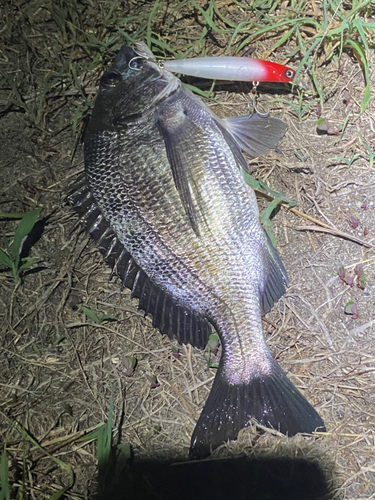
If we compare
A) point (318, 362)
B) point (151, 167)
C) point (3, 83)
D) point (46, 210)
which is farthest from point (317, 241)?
point (3, 83)

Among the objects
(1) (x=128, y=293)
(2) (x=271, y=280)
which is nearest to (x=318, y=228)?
(2) (x=271, y=280)

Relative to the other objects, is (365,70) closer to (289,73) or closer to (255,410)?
(289,73)

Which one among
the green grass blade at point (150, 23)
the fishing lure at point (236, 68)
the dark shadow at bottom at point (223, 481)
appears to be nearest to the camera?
the dark shadow at bottom at point (223, 481)

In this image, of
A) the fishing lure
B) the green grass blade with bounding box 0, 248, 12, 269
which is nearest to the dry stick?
the fishing lure

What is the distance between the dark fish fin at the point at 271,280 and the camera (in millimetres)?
1885

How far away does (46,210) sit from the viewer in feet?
7.17

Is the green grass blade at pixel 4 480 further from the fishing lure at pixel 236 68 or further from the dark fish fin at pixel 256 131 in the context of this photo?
the fishing lure at pixel 236 68

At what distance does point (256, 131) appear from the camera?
1989 millimetres

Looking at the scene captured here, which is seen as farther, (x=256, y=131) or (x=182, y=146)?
(x=256, y=131)

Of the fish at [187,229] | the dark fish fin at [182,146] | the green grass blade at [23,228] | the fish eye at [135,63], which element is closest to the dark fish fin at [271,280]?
the fish at [187,229]

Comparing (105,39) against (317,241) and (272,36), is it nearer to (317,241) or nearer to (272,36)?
(272,36)

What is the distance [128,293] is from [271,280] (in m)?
0.79

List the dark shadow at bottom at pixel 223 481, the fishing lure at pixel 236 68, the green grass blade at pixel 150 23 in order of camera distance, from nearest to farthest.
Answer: the dark shadow at bottom at pixel 223 481 → the fishing lure at pixel 236 68 → the green grass blade at pixel 150 23

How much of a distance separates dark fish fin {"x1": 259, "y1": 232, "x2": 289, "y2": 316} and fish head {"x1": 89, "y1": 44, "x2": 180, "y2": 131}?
2.95 ft
